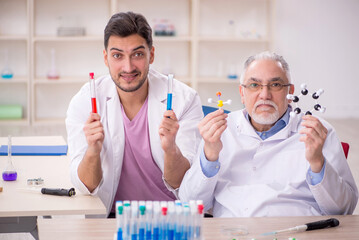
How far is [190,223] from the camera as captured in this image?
5.17 ft

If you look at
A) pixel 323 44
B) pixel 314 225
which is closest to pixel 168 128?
pixel 314 225

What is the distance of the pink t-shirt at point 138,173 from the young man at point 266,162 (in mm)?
427

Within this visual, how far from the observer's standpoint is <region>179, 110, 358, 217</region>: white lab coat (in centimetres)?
207

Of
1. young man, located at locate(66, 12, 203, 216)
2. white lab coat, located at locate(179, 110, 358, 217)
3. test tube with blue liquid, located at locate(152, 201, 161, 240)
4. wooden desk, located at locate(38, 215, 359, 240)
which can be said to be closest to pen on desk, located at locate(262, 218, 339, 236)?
wooden desk, located at locate(38, 215, 359, 240)

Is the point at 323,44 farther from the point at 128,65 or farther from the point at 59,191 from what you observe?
the point at 59,191

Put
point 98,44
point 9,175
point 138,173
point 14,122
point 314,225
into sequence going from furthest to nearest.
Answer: point 98,44 → point 14,122 → point 138,173 → point 9,175 → point 314,225

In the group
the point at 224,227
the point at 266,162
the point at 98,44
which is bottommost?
the point at 224,227

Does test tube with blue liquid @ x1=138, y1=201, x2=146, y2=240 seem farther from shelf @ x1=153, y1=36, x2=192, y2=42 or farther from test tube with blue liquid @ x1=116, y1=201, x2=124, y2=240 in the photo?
shelf @ x1=153, y1=36, x2=192, y2=42

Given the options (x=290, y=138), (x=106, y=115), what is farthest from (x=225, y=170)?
(x=106, y=115)

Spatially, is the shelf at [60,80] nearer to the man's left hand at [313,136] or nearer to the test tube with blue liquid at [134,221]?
the man's left hand at [313,136]

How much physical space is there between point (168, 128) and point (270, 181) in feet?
1.49

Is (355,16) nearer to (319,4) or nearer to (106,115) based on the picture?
(319,4)

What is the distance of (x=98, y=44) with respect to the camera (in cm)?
700

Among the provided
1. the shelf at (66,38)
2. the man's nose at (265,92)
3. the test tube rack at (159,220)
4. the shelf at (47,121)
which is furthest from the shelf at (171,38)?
the test tube rack at (159,220)
